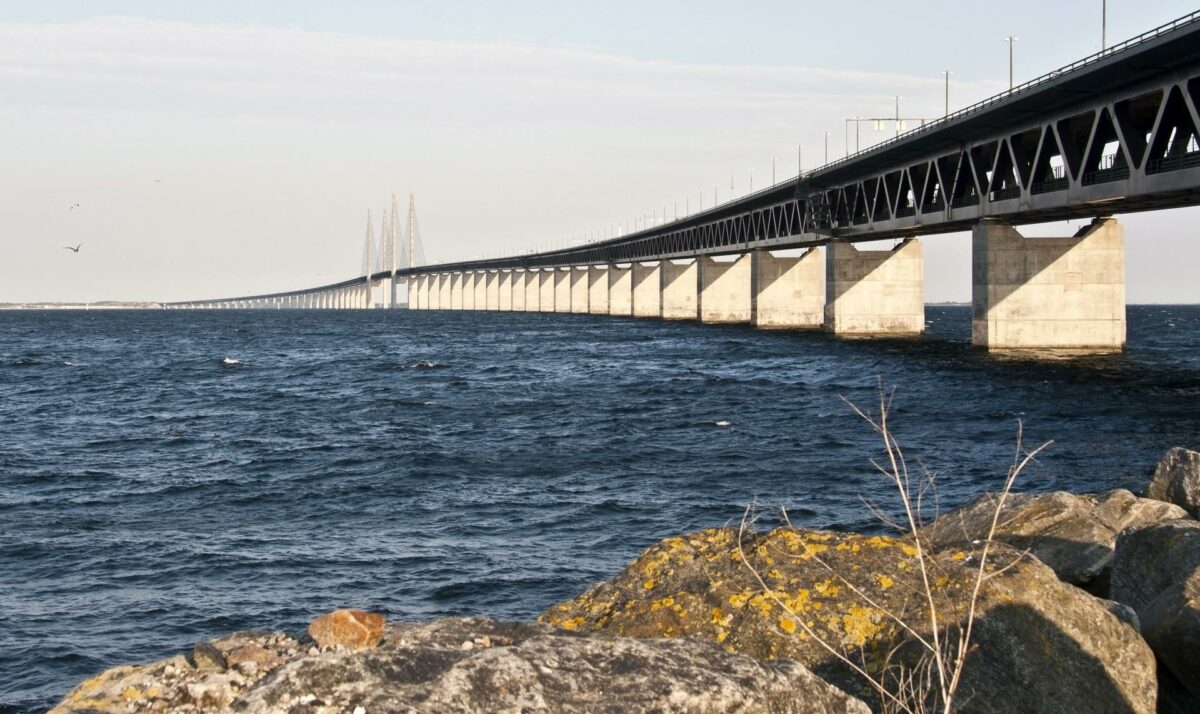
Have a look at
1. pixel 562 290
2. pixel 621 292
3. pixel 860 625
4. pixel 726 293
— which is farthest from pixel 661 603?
pixel 562 290

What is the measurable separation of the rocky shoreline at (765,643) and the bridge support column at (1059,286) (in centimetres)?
5214

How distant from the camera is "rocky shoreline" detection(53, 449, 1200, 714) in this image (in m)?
Result: 4.03

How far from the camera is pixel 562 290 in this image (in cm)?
19525

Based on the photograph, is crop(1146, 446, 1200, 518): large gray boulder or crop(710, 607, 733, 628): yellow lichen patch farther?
crop(1146, 446, 1200, 518): large gray boulder

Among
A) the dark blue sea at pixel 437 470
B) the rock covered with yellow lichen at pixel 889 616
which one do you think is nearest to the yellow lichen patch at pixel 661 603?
the rock covered with yellow lichen at pixel 889 616

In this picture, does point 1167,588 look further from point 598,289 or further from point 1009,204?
point 598,289

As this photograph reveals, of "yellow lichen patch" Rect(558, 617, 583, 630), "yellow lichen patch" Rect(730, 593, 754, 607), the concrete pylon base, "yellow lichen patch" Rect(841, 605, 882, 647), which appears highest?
the concrete pylon base

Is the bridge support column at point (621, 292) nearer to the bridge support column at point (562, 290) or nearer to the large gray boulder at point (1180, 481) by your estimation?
the bridge support column at point (562, 290)

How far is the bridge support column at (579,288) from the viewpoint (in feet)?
606

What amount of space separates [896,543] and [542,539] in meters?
12.6

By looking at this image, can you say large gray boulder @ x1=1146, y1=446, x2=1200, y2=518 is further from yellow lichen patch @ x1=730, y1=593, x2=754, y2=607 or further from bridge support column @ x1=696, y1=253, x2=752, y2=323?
bridge support column @ x1=696, y1=253, x2=752, y2=323

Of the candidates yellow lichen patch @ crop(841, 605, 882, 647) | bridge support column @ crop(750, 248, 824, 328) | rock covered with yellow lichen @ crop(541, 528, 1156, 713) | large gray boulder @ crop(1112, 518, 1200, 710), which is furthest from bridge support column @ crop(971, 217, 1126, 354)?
yellow lichen patch @ crop(841, 605, 882, 647)

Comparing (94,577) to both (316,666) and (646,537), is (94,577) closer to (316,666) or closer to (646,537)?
(646,537)

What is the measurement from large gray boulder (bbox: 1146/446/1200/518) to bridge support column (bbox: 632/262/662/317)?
136 meters
